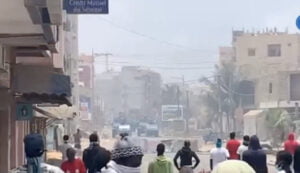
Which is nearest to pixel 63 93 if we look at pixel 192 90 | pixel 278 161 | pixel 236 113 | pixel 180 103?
pixel 278 161

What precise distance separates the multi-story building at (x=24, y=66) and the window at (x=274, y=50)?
2976 inches

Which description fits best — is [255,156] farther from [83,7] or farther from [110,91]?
[110,91]

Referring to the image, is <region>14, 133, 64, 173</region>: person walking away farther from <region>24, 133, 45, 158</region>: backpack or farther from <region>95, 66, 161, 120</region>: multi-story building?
<region>95, 66, 161, 120</region>: multi-story building

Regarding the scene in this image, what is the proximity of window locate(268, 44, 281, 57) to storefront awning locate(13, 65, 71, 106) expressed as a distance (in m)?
81.0

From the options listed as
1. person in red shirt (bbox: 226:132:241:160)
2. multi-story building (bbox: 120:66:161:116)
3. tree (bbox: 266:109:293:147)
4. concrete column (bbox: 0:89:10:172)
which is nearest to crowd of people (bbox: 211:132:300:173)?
person in red shirt (bbox: 226:132:241:160)

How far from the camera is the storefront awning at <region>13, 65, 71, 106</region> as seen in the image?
18.5 m

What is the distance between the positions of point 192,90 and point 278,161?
495 ft

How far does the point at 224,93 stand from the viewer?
101875 millimetres

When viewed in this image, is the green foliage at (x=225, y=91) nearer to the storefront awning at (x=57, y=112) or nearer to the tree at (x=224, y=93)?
the tree at (x=224, y=93)

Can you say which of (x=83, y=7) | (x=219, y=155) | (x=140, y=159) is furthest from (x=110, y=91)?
(x=140, y=159)

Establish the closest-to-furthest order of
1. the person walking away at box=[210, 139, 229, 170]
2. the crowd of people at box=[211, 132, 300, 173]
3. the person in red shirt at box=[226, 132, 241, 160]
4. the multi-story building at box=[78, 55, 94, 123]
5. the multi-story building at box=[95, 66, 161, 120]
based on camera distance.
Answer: the crowd of people at box=[211, 132, 300, 173], the person walking away at box=[210, 139, 229, 170], the person in red shirt at box=[226, 132, 241, 160], the multi-story building at box=[78, 55, 94, 123], the multi-story building at box=[95, 66, 161, 120]

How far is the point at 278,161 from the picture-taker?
9742 millimetres

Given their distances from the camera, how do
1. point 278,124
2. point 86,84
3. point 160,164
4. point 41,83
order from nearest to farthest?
point 160,164, point 41,83, point 278,124, point 86,84

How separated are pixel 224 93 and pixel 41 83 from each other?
83806 mm
